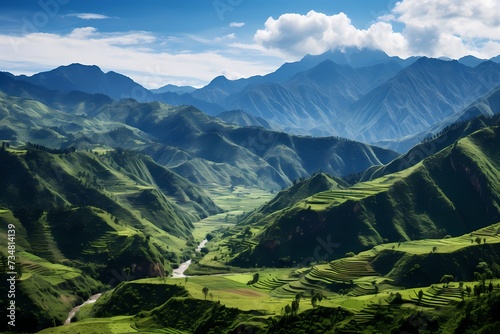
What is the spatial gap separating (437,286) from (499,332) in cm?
5028

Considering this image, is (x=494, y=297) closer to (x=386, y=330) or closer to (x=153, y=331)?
(x=386, y=330)

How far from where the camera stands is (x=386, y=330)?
535ft

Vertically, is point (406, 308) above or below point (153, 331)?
above

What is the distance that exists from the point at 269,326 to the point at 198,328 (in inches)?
1272

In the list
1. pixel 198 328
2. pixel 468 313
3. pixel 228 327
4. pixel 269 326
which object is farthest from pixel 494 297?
pixel 198 328

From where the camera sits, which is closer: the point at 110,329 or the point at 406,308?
the point at 406,308

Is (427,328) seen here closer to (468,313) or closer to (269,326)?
(468,313)

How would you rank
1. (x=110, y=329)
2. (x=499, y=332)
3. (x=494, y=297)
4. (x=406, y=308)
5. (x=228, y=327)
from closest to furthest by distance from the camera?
(x=499, y=332) < (x=494, y=297) < (x=406, y=308) < (x=228, y=327) < (x=110, y=329)

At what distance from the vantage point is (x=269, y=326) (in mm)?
174875

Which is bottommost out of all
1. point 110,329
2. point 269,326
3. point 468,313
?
point 110,329

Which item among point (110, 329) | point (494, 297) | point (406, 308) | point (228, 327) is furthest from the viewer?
point (110, 329)

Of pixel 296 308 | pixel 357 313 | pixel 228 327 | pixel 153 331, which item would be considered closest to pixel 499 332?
pixel 357 313

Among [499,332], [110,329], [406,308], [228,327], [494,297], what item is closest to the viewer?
[499,332]

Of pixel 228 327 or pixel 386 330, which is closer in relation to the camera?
pixel 386 330
